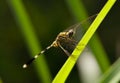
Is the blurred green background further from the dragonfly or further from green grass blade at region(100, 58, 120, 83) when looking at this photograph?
green grass blade at region(100, 58, 120, 83)

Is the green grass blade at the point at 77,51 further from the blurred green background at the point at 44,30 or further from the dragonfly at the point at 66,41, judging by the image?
the blurred green background at the point at 44,30

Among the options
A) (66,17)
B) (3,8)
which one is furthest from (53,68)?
(3,8)

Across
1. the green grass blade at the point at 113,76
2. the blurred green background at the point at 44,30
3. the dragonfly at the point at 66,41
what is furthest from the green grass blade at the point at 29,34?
the blurred green background at the point at 44,30

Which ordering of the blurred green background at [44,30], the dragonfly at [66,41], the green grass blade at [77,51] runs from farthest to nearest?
1. the blurred green background at [44,30]
2. the dragonfly at [66,41]
3. the green grass blade at [77,51]

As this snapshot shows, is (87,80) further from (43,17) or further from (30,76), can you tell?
(43,17)

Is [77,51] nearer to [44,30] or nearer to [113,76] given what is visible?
[113,76]

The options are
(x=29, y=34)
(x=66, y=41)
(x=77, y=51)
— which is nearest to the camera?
(x=77, y=51)

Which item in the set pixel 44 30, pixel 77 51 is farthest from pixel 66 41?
pixel 44 30

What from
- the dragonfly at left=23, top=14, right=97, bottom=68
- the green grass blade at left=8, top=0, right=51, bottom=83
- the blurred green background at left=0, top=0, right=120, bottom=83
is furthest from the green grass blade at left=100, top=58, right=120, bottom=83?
the blurred green background at left=0, top=0, right=120, bottom=83
